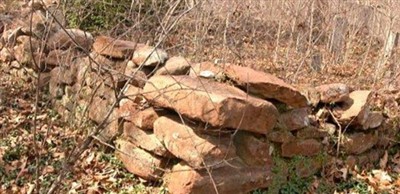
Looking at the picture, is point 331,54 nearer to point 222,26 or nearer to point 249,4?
point 249,4

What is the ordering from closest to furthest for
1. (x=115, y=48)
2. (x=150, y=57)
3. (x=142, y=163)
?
(x=142, y=163)
(x=150, y=57)
(x=115, y=48)

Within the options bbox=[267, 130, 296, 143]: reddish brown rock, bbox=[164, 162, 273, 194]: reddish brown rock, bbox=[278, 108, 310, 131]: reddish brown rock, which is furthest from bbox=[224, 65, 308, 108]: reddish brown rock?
bbox=[164, 162, 273, 194]: reddish brown rock

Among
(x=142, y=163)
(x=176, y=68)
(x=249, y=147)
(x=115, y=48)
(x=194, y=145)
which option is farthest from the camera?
(x=115, y=48)

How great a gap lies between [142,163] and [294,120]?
4.41 feet

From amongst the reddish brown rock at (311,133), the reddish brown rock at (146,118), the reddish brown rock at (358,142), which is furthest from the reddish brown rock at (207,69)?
the reddish brown rock at (358,142)

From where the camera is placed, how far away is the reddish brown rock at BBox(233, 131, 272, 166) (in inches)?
135

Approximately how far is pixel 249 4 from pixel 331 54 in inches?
74.0

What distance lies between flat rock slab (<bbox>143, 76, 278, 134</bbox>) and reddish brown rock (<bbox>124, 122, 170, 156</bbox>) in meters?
0.33

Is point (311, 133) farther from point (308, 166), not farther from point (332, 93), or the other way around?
point (332, 93)

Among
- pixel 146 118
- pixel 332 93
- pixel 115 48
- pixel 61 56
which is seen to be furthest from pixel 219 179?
pixel 61 56

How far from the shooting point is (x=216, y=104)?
3.05 meters

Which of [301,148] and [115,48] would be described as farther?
[115,48]

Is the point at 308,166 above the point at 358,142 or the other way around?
the other way around

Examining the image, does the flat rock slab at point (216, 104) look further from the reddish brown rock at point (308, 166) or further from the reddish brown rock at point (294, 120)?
the reddish brown rock at point (308, 166)
